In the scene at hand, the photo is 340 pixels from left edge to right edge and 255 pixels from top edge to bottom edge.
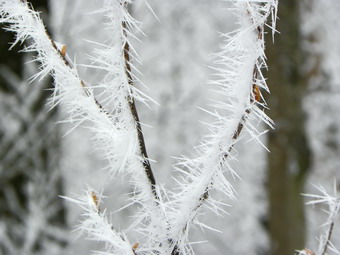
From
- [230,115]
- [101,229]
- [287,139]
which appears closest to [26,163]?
[287,139]

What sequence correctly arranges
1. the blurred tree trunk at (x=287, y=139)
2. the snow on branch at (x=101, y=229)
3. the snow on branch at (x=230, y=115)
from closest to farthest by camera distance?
the snow on branch at (x=230, y=115)
the snow on branch at (x=101, y=229)
the blurred tree trunk at (x=287, y=139)

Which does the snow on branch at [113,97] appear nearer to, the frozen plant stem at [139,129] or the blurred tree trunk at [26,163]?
the frozen plant stem at [139,129]

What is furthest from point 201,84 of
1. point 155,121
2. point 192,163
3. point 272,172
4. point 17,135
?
point 192,163

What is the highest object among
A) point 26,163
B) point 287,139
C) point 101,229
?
point 101,229

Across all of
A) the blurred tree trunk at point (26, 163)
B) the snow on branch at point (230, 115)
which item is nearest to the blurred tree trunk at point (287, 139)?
the blurred tree trunk at point (26, 163)

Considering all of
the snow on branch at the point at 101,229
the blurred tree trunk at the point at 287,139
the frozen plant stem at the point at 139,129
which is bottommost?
the blurred tree trunk at the point at 287,139

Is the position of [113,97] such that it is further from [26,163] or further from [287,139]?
[26,163]

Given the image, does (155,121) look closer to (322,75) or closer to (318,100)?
(318,100)
